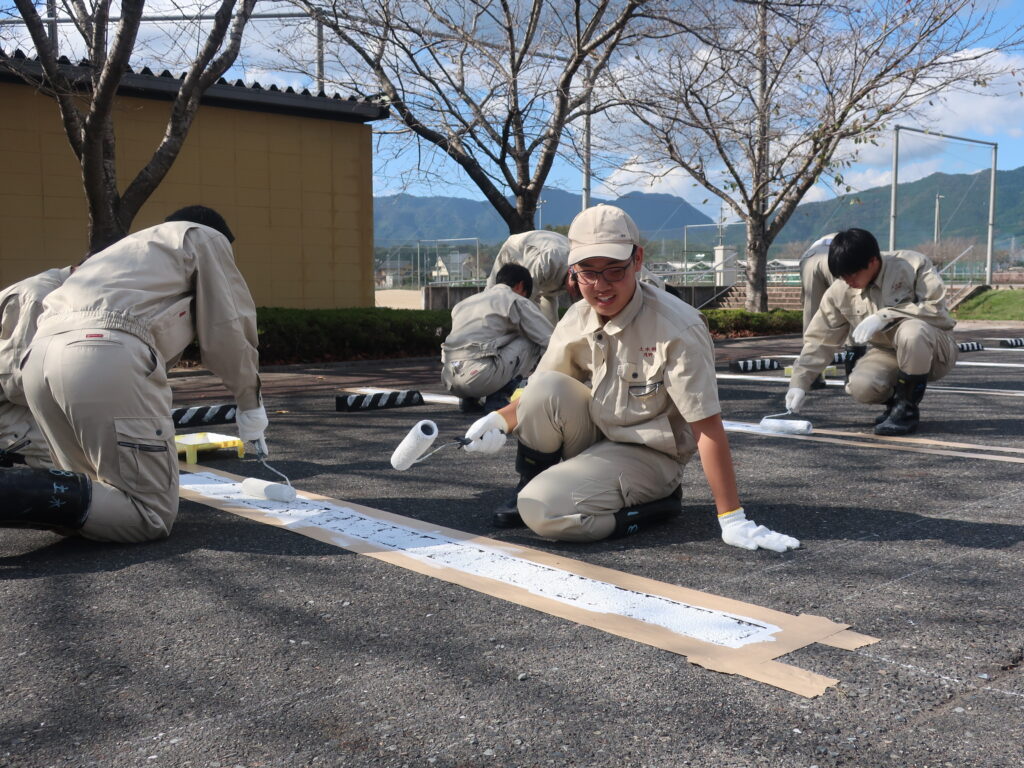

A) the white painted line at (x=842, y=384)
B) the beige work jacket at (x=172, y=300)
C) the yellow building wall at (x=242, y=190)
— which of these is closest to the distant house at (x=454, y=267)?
the yellow building wall at (x=242, y=190)

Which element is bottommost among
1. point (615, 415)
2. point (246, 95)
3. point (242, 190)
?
point (615, 415)

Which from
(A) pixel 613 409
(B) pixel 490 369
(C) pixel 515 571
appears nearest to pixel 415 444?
(C) pixel 515 571

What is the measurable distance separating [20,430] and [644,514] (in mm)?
3069

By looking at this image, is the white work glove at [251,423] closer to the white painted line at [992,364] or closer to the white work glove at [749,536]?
the white work glove at [749,536]

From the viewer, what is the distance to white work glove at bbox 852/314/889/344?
638 centimetres

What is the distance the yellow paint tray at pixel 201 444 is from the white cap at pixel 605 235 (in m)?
2.92

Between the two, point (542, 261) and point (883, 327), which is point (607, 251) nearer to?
point (883, 327)

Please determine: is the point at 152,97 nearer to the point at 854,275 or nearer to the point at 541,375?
the point at 854,275

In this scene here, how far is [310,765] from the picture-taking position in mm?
1972

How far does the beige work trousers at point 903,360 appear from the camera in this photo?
6.36 meters

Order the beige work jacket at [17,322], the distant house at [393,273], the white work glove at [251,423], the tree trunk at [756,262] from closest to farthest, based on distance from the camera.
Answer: the white work glove at [251,423] < the beige work jacket at [17,322] < the tree trunk at [756,262] < the distant house at [393,273]

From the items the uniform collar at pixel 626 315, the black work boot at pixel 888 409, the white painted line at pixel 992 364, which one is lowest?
the white painted line at pixel 992 364

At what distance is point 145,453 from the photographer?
361 cm

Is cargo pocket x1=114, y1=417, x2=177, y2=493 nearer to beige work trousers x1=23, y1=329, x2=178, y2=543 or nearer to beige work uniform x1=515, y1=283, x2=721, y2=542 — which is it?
beige work trousers x1=23, y1=329, x2=178, y2=543
